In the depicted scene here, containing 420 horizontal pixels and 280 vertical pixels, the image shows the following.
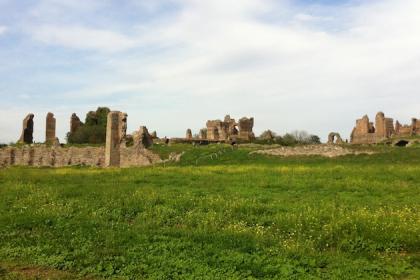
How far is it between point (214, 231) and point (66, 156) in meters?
38.5

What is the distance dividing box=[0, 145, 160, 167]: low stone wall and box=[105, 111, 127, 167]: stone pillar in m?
0.66

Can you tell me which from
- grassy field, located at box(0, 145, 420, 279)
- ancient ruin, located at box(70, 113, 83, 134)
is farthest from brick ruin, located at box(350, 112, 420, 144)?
grassy field, located at box(0, 145, 420, 279)

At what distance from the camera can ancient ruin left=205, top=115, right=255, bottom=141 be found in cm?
5782

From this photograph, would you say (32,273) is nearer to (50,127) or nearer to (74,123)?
(50,127)

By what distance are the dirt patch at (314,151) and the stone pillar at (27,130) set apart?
31344mm

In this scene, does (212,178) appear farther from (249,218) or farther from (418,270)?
(418,270)

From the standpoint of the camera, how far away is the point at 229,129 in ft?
206

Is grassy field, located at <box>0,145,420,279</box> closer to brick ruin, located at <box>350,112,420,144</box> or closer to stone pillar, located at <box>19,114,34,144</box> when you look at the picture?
stone pillar, located at <box>19,114,34,144</box>

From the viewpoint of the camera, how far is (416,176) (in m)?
19.3

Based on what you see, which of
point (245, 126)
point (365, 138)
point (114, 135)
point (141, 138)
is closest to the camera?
point (141, 138)

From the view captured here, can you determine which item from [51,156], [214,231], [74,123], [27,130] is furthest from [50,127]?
[214,231]

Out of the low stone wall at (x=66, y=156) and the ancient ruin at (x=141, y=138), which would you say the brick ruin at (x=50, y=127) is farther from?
the ancient ruin at (x=141, y=138)

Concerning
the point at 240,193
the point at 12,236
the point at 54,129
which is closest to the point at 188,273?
the point at 12,236

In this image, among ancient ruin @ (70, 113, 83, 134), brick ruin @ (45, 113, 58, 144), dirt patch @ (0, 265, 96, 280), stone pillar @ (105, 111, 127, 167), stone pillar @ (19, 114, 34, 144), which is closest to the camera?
dirt patch @ (0, 265, 96, 280)
